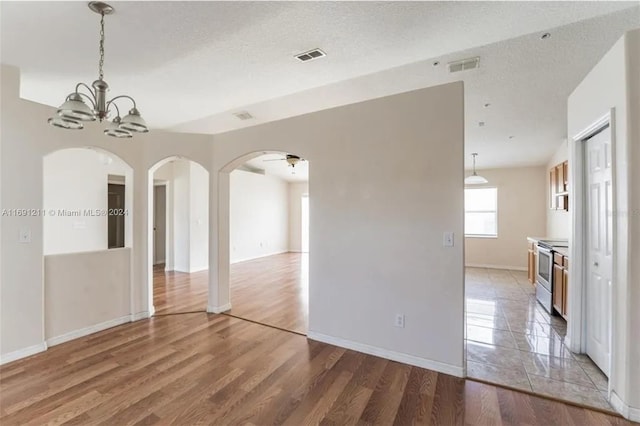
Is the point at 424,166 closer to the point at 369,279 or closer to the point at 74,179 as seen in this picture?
the point at 369,279

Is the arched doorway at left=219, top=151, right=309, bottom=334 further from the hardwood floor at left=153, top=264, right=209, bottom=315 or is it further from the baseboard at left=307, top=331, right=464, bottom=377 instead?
the hardwood floor at left=153, top=264, right=209, bottom=315

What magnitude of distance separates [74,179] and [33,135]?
2521mm

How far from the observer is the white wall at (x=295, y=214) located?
11000mm

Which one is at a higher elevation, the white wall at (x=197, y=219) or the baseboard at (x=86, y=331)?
the white wall at (x=197, y=219)

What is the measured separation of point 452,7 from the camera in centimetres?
238

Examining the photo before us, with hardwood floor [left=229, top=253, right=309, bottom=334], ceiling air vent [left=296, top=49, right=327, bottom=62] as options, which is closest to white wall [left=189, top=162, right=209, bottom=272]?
hardwood floor [left=229, top=253, right=309, bottom=334]

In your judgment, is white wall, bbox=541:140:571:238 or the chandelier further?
white wall, bbox=541:140:571:238

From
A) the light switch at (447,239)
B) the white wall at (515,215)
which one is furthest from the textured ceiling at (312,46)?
the white wall at (515,215)

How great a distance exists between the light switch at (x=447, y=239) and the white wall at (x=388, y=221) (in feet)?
0.13

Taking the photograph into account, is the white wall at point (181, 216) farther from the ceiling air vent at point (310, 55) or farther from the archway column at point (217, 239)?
the ceiling air vent at point (310, 55)

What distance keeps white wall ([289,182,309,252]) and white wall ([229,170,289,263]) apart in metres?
0.17

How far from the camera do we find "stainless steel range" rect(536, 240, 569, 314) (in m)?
4.14

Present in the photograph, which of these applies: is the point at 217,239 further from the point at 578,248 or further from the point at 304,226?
the point at 304,226

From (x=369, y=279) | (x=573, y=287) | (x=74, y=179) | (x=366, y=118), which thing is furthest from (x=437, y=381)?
(x=74, y=179)
